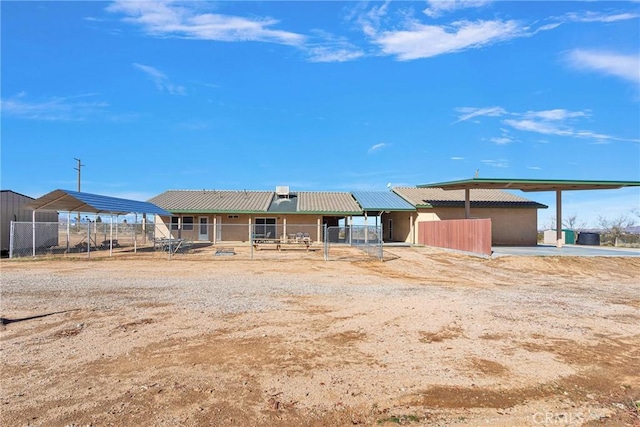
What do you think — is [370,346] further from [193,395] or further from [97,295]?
[97,295]

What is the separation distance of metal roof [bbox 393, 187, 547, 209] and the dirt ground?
1932 cm

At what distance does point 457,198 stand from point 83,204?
27953 millimetres

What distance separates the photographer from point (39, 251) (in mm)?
22312

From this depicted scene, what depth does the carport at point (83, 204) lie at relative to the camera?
787 inches

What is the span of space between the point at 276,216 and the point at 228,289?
66.9 ft

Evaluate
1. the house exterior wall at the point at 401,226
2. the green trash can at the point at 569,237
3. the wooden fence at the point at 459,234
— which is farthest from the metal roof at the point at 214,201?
the green trash can at the point at 569,237

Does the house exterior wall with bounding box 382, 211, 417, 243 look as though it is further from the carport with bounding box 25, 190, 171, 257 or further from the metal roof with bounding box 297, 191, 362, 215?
the carport with bounding box 25, 190, 171, 257

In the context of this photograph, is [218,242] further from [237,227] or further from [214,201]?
[214,201]

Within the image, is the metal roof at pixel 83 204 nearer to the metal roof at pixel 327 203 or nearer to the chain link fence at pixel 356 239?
the metal roof at pixel 327 203

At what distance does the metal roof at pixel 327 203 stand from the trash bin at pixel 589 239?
20.5 m

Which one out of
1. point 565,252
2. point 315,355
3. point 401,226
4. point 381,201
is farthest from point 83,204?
point 565,252

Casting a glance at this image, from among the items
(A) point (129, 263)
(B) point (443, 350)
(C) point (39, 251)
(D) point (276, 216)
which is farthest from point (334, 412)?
(D) point (276, 216)

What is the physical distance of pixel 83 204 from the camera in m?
23.0

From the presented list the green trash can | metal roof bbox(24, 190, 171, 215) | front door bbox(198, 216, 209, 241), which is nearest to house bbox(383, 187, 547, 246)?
the green trash can
